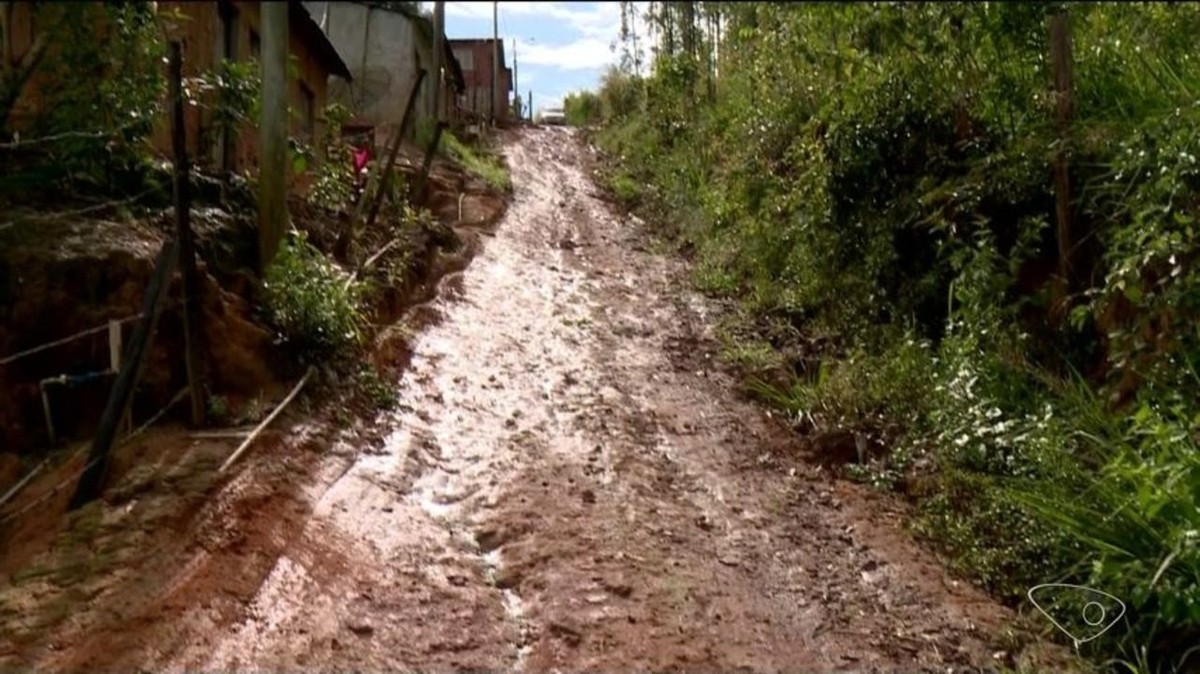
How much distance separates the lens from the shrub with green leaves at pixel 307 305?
6234mm

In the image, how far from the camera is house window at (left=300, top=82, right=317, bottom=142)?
42.6 ft

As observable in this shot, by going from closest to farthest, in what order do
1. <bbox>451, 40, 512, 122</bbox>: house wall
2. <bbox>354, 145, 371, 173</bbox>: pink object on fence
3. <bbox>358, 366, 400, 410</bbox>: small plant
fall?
1. <bbox>358, 366, 400, 410</bbox>: small plant
2. <bbox>354, 145, 371, 173</bbox>: pink object on fence
3. <bbox>451, 40, 512, 122</bbox>: house wall

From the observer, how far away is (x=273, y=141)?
6168 millimetres

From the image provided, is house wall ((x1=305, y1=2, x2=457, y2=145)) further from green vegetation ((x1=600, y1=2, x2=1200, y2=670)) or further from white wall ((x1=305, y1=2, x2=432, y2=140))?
green vegetation ((x1=600, y1=2, x2=1200, y2=670))

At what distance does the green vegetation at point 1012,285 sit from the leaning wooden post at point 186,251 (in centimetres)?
313

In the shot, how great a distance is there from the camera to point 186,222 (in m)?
4.87

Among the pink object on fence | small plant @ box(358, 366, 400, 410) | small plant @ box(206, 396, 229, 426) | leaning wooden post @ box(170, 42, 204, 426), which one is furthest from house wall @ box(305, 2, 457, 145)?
leaning wooden post @ box(170, 42, 204, 426)

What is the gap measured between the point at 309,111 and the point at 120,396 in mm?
9739

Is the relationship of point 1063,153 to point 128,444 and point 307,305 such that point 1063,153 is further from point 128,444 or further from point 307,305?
point 128,444

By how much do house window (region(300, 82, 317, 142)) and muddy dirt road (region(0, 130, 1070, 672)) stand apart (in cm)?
630

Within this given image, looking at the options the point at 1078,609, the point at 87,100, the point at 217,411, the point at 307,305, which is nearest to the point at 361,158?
the point at 307,305

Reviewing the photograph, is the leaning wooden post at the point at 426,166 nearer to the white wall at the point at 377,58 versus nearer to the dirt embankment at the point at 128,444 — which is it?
the dirt embankment at the point at 128,444

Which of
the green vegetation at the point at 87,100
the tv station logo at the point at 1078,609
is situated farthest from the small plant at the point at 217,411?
the tv station logo at the point at 1078,609

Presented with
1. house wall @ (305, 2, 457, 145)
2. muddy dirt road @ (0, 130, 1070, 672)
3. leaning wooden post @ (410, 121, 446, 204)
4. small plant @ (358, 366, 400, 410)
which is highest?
house wall @ (305, 2, 457, 145)
